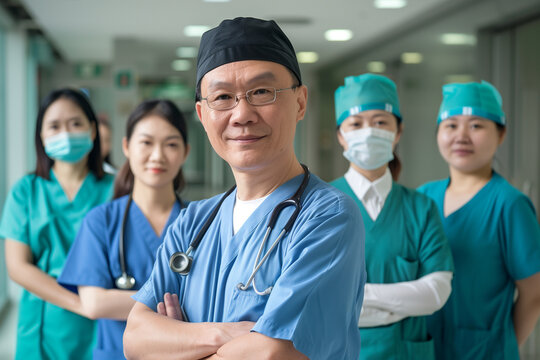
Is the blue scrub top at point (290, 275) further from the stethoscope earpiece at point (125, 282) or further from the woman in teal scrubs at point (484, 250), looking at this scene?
the woman in teal scrubs at point (484, 250)

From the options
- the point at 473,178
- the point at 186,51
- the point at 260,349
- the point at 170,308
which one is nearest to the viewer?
the point at 260,349

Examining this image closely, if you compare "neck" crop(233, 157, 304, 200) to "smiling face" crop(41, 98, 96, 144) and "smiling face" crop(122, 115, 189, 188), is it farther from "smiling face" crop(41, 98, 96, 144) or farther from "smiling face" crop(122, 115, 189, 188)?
"smiling face" crop(41, 98, 96, 144)

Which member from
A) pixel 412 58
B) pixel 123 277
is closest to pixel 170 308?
pixel 123 277

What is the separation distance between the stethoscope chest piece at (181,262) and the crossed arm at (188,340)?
2.6 inches

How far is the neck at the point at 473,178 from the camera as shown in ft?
6.91

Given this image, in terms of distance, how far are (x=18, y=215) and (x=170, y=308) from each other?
4.37 feet

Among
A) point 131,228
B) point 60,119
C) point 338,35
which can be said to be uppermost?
point 338,35

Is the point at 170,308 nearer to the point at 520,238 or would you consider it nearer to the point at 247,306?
the point at 247,306

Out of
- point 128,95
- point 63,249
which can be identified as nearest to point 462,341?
point 63,249

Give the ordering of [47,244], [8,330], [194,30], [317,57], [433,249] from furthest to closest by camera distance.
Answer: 1. [317,57]
2. [194,30]
3. [8,330]
4. [47,244]
5. [433,249]

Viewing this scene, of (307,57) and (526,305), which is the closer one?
(526,305)

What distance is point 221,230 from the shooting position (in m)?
1.32

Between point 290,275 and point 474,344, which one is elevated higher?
point 290,275

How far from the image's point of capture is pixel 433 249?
1.75 meters
